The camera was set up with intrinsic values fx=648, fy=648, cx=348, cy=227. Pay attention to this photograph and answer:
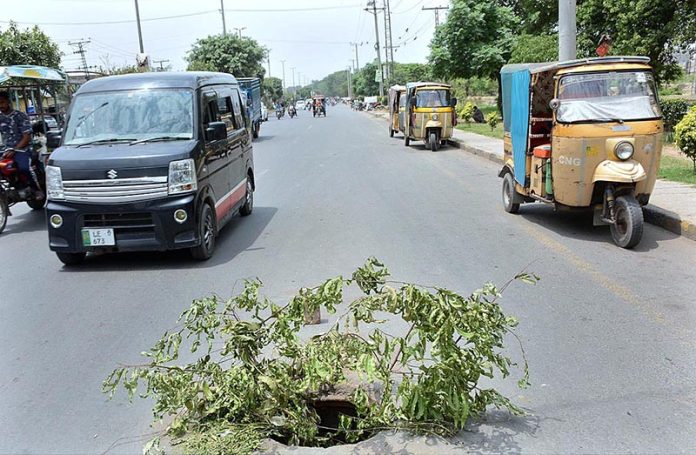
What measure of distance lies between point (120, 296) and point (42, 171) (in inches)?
203

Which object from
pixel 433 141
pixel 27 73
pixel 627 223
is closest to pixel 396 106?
pixel 433 141

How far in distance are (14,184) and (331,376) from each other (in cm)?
836

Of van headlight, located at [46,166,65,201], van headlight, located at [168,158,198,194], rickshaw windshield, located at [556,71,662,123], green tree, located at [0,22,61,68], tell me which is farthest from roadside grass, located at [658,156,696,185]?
green tree, located at [0,22,61,68]

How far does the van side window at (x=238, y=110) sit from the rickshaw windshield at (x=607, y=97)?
4.68 metres

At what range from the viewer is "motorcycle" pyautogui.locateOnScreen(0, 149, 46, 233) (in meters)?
9.79

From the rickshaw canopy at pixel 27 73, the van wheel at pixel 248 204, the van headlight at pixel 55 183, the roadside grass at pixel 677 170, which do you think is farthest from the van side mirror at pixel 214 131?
the roadside grass at pixel 677 170

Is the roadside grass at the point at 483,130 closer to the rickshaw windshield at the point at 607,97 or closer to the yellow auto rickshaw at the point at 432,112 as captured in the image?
the yellow auto rickshaw at the point at 432,112

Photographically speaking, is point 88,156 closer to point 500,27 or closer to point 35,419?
point 35,419

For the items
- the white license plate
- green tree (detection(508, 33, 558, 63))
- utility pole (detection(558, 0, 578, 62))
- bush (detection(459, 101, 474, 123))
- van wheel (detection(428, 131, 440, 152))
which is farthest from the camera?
bush (detection(459, 101, 474, 123))

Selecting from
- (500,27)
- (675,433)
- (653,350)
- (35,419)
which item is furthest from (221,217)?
(500,27)

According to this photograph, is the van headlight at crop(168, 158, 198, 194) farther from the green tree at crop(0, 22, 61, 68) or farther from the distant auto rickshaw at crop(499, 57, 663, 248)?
the green tree at crop(0, 22, 61, 68)

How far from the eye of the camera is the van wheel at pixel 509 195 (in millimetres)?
9672

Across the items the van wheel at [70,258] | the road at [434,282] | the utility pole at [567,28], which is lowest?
the road at [434,282]

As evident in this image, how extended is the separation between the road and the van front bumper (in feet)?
1.07
